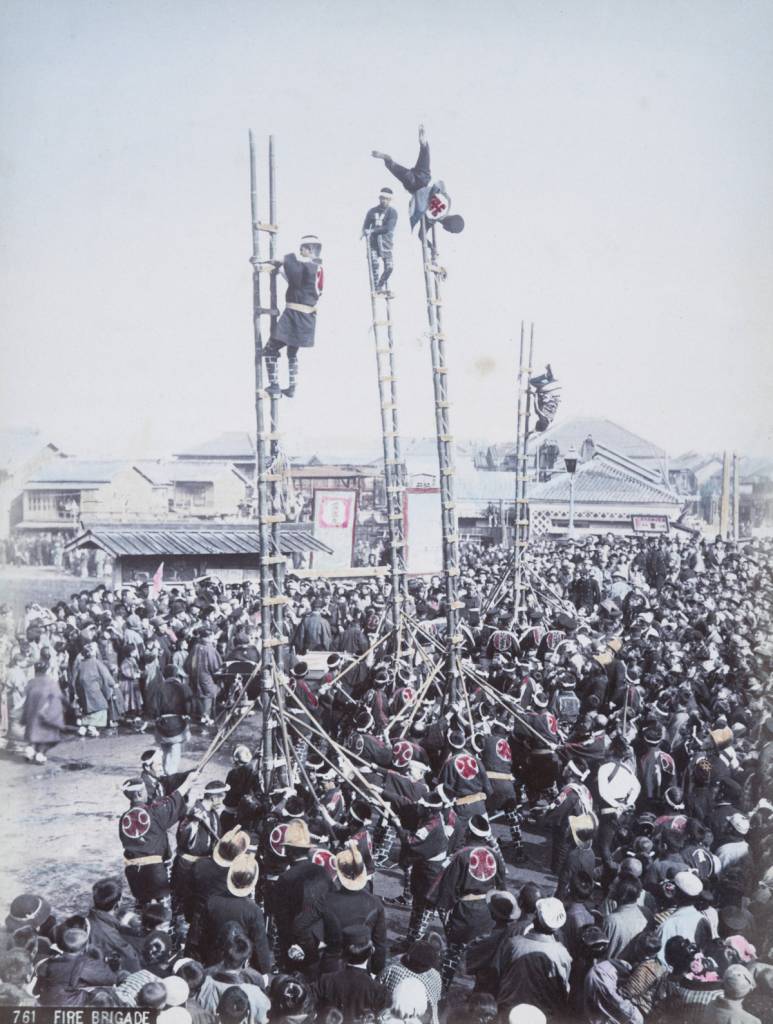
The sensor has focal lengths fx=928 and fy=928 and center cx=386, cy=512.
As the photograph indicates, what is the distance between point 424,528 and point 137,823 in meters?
4.37

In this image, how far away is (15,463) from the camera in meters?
8.38

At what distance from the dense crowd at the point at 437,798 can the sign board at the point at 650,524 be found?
17cm

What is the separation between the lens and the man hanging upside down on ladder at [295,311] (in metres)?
7.95

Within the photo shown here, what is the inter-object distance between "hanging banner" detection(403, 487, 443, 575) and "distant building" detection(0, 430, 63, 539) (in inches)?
141

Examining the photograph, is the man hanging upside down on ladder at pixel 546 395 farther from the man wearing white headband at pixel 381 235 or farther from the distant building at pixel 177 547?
the distant building at pixel 177 547

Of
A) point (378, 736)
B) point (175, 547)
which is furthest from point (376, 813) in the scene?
point (175, 547)

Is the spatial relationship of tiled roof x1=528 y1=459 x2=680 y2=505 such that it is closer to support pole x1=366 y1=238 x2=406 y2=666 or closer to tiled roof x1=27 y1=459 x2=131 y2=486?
support pole x1=366 y1=238 x2=406 y2=666

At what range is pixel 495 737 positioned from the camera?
8609 mm

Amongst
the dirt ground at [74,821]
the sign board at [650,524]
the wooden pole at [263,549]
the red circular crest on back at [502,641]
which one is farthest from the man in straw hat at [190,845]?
the sign board at [650,524]

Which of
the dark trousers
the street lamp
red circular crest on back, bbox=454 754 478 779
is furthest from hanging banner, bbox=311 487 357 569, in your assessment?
the dark trousers

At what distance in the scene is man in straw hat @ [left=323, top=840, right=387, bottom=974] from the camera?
593 cm

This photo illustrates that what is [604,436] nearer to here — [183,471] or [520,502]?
[520,502]

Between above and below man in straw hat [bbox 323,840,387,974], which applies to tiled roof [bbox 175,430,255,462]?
above

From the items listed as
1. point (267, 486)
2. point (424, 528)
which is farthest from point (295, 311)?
point (424, 528)
